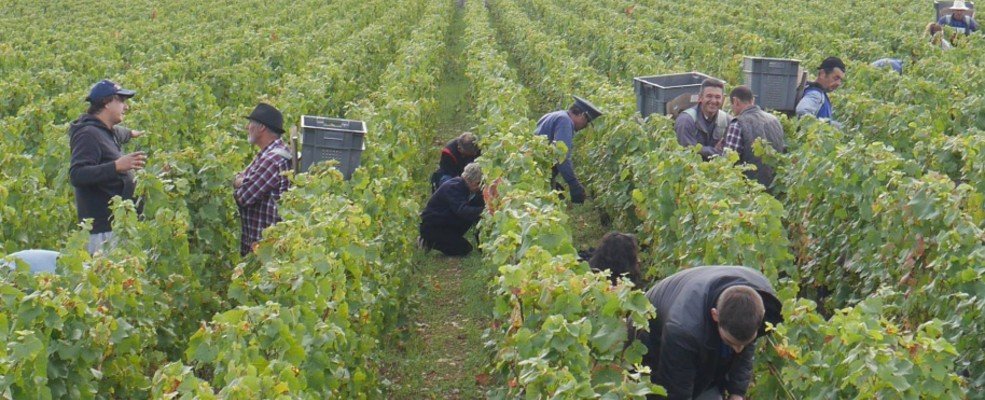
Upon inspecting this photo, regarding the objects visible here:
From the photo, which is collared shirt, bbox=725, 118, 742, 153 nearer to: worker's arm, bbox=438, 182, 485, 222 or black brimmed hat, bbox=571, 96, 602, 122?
black brimmed hat, bbox=571, 96, 602, 122

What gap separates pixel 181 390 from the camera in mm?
4473

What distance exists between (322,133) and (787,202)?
3236 mm

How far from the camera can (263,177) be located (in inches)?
292

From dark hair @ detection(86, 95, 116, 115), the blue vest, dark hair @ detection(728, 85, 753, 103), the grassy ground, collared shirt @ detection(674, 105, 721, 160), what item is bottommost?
the grassy ground

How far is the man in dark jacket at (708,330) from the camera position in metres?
4.70

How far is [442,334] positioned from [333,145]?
150 cm

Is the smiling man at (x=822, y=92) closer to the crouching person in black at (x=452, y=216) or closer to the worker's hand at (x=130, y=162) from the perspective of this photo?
the crouching person in black at (x=452, y=216)

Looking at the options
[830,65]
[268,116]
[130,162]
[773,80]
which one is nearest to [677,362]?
[268,116]

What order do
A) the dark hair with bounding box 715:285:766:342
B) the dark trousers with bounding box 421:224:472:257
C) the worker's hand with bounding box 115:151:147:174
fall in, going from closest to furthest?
the dark hair with bounding box 715:285:766:342 → the worker's hand with bounding box 115:151:147:174 → the dark trousers with bounding box 421:224:472:257

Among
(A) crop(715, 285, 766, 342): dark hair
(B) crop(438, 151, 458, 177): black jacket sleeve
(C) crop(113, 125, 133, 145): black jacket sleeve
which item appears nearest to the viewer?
(A) crop(715, 285, 766, 342): dark hair

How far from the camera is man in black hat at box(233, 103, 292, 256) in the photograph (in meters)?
7.34

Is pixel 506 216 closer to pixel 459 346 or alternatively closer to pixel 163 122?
pixel 459 346

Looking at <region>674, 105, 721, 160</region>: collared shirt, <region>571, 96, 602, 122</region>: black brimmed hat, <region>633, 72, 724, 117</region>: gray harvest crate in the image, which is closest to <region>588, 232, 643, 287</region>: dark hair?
<region>674, 105, 721, 160</region>: collared shirt

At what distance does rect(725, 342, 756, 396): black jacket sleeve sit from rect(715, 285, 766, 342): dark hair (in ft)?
1.17
